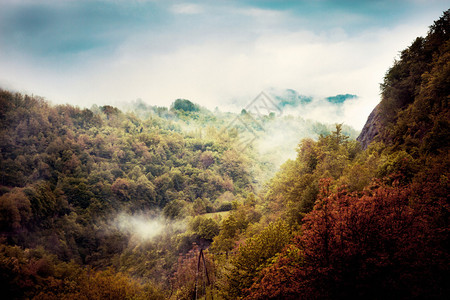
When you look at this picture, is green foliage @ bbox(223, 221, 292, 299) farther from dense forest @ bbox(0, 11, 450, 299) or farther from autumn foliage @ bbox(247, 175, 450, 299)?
autumn foliage @ bbox(247, 175, 450, 299)

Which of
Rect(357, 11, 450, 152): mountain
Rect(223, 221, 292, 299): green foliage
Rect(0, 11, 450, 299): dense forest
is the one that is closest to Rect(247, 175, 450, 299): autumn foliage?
Rect(0, 11, 450, 299): dense forest

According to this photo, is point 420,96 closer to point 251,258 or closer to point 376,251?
point 376,251

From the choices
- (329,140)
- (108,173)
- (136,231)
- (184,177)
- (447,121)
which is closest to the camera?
(447,121)

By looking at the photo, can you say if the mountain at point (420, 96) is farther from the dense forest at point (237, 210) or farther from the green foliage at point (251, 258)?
the green foliage at point (251, 258)

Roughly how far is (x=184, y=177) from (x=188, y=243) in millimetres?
69737

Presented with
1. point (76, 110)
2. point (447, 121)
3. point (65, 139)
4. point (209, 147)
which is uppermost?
point (76, 110)

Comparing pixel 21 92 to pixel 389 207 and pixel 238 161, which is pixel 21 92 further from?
pixel 389 207

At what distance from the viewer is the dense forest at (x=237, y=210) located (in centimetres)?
939

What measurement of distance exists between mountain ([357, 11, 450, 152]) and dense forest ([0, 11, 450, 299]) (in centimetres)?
12

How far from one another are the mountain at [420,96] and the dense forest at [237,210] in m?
0.12

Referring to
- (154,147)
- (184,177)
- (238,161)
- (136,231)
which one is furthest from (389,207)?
(154,147)

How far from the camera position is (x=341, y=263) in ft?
30.8

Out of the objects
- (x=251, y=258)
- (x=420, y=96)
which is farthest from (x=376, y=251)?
(x=420, y=96)

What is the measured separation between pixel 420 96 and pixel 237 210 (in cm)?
3856
